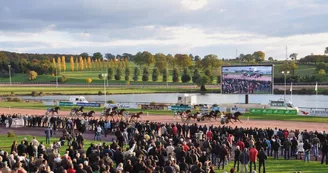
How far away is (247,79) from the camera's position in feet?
A: 156

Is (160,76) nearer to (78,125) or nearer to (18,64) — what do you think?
(18,64)

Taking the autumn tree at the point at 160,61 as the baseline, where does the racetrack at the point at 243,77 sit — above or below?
below

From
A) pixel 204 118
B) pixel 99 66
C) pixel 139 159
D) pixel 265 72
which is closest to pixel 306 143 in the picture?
pixel 139 159

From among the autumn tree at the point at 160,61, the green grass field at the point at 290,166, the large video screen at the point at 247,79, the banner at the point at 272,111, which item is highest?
the autumn tree at the point at 160,61

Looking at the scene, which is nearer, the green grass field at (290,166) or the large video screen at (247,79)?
the green grass field at (290,166)

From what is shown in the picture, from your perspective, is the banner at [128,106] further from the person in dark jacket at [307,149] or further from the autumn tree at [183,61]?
the autumn tree at [183,61]

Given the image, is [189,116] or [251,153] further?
[189,116]

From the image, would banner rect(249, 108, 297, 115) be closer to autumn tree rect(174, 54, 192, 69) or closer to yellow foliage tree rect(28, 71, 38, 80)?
yellow foliage tree rect(28, 71, 38, 80)

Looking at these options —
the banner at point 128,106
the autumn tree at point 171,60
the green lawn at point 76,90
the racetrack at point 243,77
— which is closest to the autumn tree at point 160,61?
the autumn tree at point 171,60

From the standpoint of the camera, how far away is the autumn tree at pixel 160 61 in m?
145

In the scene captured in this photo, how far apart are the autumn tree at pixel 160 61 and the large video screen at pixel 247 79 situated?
94.8 m

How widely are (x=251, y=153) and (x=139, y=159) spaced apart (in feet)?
17.7

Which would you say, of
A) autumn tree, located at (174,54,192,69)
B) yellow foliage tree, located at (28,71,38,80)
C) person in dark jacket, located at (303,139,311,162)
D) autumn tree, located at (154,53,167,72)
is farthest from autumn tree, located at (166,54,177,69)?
person in dark jacket, located at (303,139,311,162)

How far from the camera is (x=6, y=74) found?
13538cm
